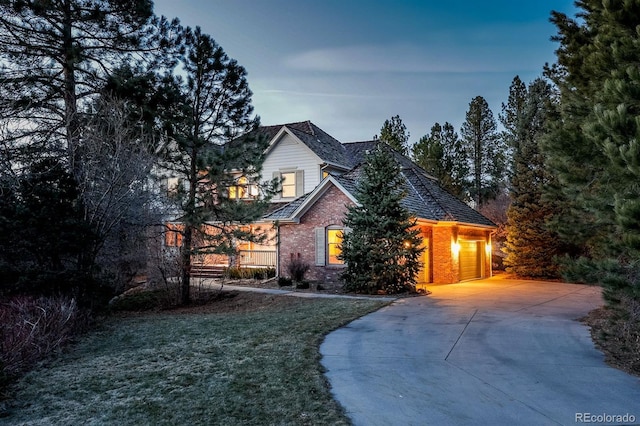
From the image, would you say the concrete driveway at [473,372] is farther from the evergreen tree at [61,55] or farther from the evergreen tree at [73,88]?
the evergreen tree at [61,55]

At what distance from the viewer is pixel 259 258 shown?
21.9m

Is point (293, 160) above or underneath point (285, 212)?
above

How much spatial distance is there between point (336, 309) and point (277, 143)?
1407 centimetres

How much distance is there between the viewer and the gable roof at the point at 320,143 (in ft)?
76.1

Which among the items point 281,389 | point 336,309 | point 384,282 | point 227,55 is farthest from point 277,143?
point 281,389

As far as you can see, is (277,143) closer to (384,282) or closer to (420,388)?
(384,282)

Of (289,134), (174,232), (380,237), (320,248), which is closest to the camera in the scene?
(380,237)

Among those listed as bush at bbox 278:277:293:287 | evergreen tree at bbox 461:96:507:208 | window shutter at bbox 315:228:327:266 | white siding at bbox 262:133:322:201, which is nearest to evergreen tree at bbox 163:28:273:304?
bush at bbox 278:277:293:287

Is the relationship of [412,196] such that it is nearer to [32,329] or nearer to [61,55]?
[61,55]

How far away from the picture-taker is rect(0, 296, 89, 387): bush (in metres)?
6.46

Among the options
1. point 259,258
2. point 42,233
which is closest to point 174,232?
point 42,233

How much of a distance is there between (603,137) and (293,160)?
18.7 m

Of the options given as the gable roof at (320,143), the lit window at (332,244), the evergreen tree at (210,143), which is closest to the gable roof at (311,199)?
the lit window at (332,244)

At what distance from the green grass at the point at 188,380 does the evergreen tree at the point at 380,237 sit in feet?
18.4
